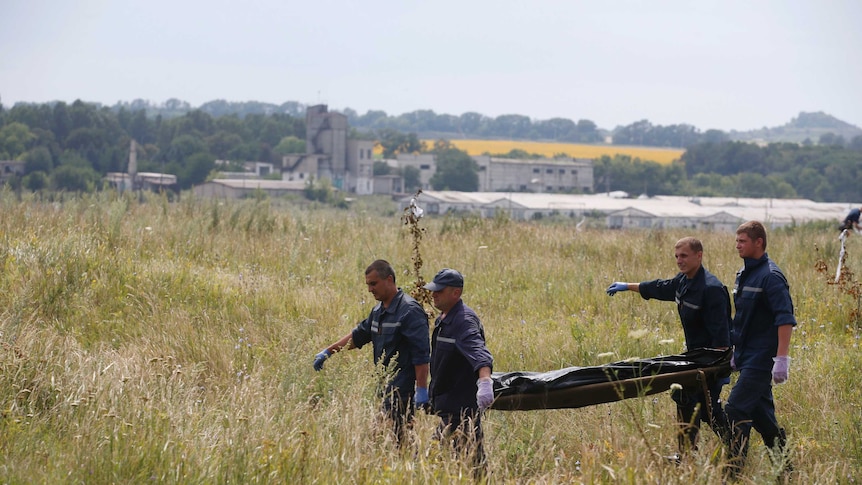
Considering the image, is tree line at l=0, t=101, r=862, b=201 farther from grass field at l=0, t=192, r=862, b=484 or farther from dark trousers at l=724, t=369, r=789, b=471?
dark trousers at l=724, t=369, r=789, b=471

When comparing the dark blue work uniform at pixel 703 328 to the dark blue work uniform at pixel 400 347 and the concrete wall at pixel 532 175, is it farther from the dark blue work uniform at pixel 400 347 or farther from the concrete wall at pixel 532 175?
the concrete wall at pixel 532 175

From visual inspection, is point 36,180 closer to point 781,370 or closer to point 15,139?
point 15,139

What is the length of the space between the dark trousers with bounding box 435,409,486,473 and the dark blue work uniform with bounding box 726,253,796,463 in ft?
5.87

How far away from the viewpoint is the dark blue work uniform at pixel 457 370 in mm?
6914

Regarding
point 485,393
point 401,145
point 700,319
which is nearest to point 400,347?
point 485,393

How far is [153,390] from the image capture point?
7488 millimetres

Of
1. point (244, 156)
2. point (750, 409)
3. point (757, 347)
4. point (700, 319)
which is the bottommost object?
point (244, 156)

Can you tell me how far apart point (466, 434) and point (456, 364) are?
1.68ft

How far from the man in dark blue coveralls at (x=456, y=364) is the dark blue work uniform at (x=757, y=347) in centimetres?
183

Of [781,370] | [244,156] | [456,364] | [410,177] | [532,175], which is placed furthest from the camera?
[410,177]

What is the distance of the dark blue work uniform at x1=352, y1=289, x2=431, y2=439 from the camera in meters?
7.22

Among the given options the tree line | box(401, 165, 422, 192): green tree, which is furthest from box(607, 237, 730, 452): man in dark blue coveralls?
box(401, 165, 422, 192): green tree

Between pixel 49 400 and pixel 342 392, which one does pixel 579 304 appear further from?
pixel 49 400

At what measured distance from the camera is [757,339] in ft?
24.2
